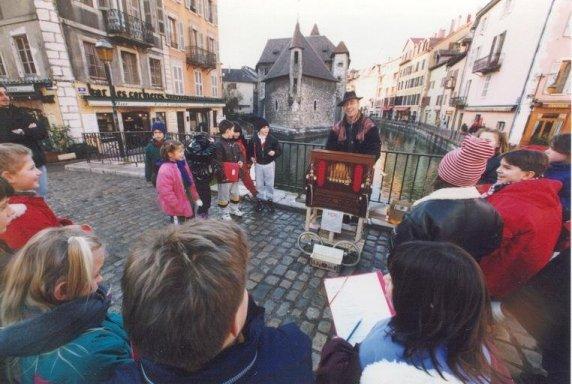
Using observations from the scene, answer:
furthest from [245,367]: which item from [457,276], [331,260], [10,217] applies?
[331,260]

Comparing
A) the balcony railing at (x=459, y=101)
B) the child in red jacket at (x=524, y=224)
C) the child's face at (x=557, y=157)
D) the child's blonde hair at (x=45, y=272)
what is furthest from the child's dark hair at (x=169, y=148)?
the balcony railing at (x=459, y=101)

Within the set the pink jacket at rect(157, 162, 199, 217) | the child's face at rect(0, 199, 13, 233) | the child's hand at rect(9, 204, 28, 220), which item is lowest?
the pink jacket at rect(157, 162, 199, 217)

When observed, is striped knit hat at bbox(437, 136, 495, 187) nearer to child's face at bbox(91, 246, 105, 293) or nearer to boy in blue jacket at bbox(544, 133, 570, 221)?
boy in blue jacket at bbox(544, 133, 570, 221)

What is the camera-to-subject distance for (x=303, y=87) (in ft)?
106

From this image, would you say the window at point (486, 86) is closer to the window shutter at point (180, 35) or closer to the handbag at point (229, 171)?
the window shutter at point (180, 35)

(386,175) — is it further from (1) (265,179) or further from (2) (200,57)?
(2) (200,57)

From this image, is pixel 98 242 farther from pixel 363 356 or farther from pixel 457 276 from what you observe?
pixel 457 276

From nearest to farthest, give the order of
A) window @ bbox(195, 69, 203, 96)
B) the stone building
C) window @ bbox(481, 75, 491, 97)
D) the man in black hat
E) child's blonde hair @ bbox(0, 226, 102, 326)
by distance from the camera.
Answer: child's blonde hair @ bbox(0, 226, 102, 326) < the man in black hat < window @ bbox(195, 69, 203, 96) < window @ bbox(481, 75, 491, 97) < the stone building

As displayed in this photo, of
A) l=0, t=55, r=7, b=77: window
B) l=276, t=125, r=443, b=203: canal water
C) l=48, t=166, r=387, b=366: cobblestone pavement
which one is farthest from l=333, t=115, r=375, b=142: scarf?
l=0, t=55, r=7, b=77: window

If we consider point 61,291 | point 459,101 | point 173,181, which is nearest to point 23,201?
point 61,291

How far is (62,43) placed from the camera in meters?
10.9

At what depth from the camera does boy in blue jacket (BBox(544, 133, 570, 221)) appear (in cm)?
254

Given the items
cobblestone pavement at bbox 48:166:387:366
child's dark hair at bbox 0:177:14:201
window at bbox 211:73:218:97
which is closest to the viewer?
child's dark hair at bbox 0:177:14:201

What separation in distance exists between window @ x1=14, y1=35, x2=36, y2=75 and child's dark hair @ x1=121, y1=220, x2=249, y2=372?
1581 cm
